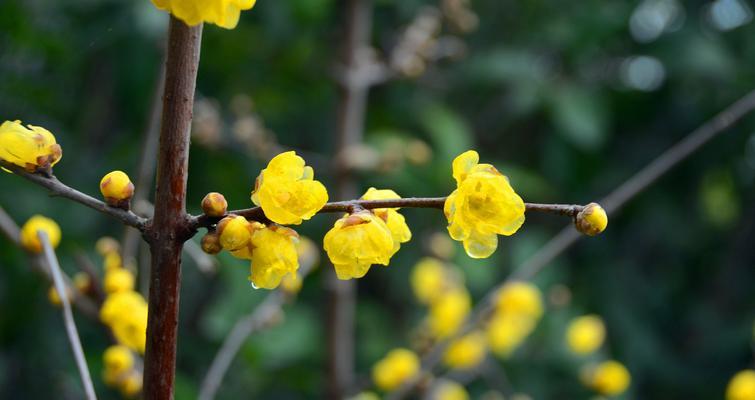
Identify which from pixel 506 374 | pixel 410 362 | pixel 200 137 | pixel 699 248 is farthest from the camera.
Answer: pixel 699 248

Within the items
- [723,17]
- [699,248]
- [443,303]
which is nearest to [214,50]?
[443,303]

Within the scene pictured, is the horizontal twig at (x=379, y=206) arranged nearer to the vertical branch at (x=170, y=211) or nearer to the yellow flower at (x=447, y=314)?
the vertical branch at (x=170, y=211)

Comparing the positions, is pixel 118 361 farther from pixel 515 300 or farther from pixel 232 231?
pixel 515 300

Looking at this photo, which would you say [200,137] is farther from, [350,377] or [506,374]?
[506,374]

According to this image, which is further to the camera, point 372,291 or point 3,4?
point 372,291

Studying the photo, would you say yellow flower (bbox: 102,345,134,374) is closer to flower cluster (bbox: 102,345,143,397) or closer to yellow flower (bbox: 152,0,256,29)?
flower cluster (bbox: 102,345,143,397)

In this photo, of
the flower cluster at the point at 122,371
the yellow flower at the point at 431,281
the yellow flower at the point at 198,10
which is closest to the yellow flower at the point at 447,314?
the yellow flower at the point at 431,281

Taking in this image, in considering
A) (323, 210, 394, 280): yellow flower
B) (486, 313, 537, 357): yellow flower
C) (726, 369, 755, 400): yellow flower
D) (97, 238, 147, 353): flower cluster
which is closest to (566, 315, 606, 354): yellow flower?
(486, 313, 537, 357): yellow flower
